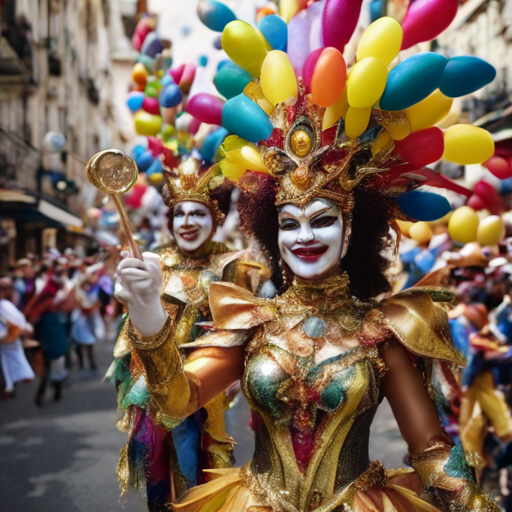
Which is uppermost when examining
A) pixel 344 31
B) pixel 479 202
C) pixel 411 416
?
pixel 344 31

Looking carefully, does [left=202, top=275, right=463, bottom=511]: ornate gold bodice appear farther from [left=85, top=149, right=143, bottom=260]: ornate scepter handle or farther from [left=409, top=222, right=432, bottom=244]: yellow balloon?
[left=409, top=222, right=432, bottom=244]: yellow balloon

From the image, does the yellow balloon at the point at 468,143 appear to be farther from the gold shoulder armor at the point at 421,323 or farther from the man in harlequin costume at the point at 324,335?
the gold shoulder armor at the point at 421,323

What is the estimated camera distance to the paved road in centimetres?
420

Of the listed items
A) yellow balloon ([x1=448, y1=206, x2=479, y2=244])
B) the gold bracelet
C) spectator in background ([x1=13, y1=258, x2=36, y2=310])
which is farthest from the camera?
spectator in background ([x1=13, y1=258, x2=36, y2=310])

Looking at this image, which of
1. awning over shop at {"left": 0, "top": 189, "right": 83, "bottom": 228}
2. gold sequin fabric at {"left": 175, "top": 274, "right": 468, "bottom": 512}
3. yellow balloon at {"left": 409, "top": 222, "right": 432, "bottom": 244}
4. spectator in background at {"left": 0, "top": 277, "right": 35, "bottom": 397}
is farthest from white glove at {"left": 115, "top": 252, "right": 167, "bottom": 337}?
awning over shop at {"left": 0, "top": 189, "right": 83, "bottom": 228}

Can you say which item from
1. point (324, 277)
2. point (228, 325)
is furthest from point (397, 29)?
point (228, 325)

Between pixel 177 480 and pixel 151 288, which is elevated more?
pixel 151 288

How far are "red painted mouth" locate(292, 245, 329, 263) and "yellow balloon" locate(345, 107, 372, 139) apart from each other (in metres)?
0.47

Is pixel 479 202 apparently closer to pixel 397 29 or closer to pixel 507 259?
pixel 507 259

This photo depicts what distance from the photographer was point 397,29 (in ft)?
8.23

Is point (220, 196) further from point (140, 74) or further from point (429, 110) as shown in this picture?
point (429, 110)

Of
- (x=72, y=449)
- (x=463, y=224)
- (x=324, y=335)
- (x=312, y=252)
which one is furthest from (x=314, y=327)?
(x=72, y=449)

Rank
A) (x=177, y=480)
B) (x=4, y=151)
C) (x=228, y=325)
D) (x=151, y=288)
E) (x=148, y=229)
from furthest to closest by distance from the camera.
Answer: (x=4, y=151), (x=148, y=229), (x=177, y=480), (x=228, y=325), (x=151, y=288)

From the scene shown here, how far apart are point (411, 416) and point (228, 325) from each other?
78cm
